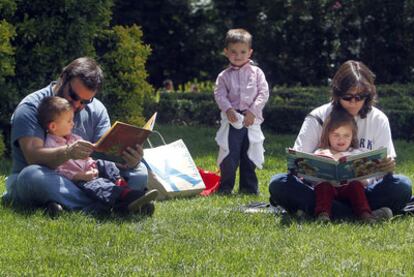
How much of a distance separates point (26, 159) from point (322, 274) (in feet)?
8.02

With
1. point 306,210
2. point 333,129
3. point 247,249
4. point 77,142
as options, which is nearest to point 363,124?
point 333,129

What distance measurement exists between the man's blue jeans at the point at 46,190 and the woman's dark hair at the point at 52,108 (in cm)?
34

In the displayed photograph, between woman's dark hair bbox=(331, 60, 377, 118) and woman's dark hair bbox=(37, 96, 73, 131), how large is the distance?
1.83 metres

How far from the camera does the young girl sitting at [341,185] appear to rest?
6250 mm

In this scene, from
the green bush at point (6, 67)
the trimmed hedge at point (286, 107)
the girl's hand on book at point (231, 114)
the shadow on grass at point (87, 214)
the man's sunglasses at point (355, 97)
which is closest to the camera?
the shadow on grass at point (87, 214)

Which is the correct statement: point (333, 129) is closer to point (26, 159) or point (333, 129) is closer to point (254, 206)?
point (254, 206)

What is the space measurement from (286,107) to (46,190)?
6400 millimetres

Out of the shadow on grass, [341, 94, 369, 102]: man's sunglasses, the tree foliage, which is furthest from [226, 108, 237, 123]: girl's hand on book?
the tree foliage

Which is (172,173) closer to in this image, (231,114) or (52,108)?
(231,114)

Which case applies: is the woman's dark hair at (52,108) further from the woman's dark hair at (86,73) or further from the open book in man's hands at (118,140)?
the open book in man's hands at (118,140)

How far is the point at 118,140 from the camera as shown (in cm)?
614

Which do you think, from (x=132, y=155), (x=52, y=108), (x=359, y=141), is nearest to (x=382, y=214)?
(x=359, y=141)

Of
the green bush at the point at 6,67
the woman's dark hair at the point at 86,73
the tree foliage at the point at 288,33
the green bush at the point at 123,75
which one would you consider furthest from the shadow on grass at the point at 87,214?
the tree foliage at the point at 288,33

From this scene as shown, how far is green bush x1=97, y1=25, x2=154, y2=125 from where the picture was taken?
991 centimetres
